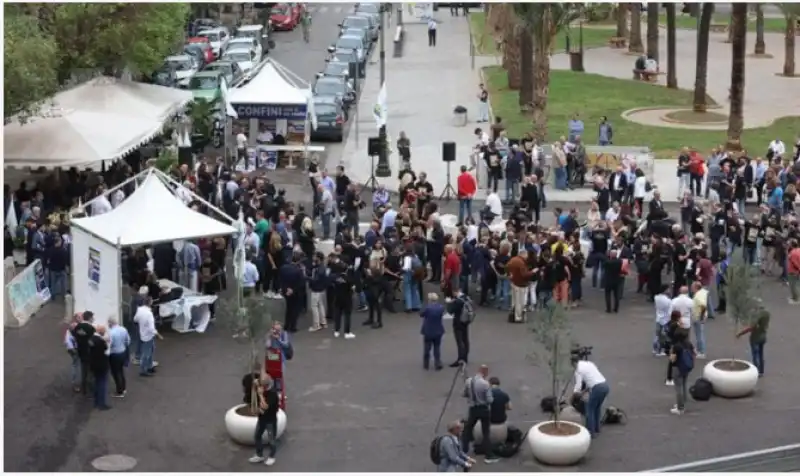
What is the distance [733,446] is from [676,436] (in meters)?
0.77

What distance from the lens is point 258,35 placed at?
196ft

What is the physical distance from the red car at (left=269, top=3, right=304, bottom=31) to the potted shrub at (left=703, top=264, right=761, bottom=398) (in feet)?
158

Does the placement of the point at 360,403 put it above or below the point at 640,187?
below

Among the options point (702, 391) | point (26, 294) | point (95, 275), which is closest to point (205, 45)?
point (26, 294)

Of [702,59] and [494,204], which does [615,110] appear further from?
[494,204]

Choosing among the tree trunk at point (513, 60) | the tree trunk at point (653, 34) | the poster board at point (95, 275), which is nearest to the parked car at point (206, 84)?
the tree trunk at point (513, 60)

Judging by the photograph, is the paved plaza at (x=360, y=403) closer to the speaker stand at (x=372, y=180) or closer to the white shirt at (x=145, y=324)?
the white shirt at (x=145, y=324)

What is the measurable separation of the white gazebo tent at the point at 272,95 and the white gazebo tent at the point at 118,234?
1263cm

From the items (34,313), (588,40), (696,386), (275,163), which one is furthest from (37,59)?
(588,40)

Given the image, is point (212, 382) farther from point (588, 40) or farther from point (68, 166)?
point (588, 40)

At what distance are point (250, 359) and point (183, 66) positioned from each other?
101 feet

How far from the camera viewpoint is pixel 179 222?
24.6 meters

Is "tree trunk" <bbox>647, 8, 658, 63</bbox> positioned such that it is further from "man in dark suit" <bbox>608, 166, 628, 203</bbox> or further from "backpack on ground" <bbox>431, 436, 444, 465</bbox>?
"backpack on ground" <bbox>431, 436, 444, 465</bbox>

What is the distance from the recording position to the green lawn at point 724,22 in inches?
2699
